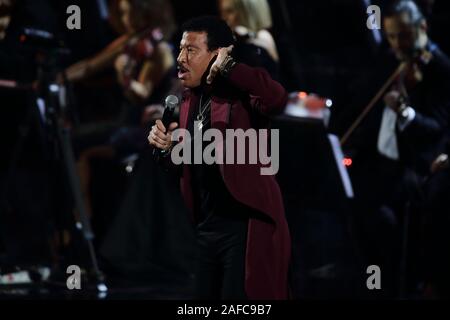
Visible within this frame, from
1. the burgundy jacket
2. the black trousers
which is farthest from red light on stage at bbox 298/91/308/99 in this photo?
the black trousers

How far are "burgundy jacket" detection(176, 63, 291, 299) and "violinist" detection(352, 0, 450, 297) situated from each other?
2.46 meters

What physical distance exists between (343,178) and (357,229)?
479 mm

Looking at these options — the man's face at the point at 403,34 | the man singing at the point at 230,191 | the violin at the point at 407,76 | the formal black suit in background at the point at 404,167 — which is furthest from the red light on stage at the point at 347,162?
the man singing at the point at 230,191

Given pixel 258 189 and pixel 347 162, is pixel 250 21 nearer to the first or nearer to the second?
pixel 347 162

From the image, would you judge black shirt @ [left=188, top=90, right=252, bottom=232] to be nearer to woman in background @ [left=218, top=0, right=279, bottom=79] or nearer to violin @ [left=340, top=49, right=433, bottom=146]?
woman in background @ [left=218, top=0, right=279, bottom=79]

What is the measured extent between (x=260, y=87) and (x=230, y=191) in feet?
1.45

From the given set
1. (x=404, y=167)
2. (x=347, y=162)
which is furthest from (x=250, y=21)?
(x=404, y=167)

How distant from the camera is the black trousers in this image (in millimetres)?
4555

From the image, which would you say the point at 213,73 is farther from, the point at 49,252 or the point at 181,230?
the point at 49,252

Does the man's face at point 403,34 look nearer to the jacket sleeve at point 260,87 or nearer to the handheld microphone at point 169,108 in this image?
the jacket sleeve at point 260,87

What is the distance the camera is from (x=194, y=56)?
4578mm

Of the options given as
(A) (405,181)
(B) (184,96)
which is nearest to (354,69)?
(A) (405,181)
